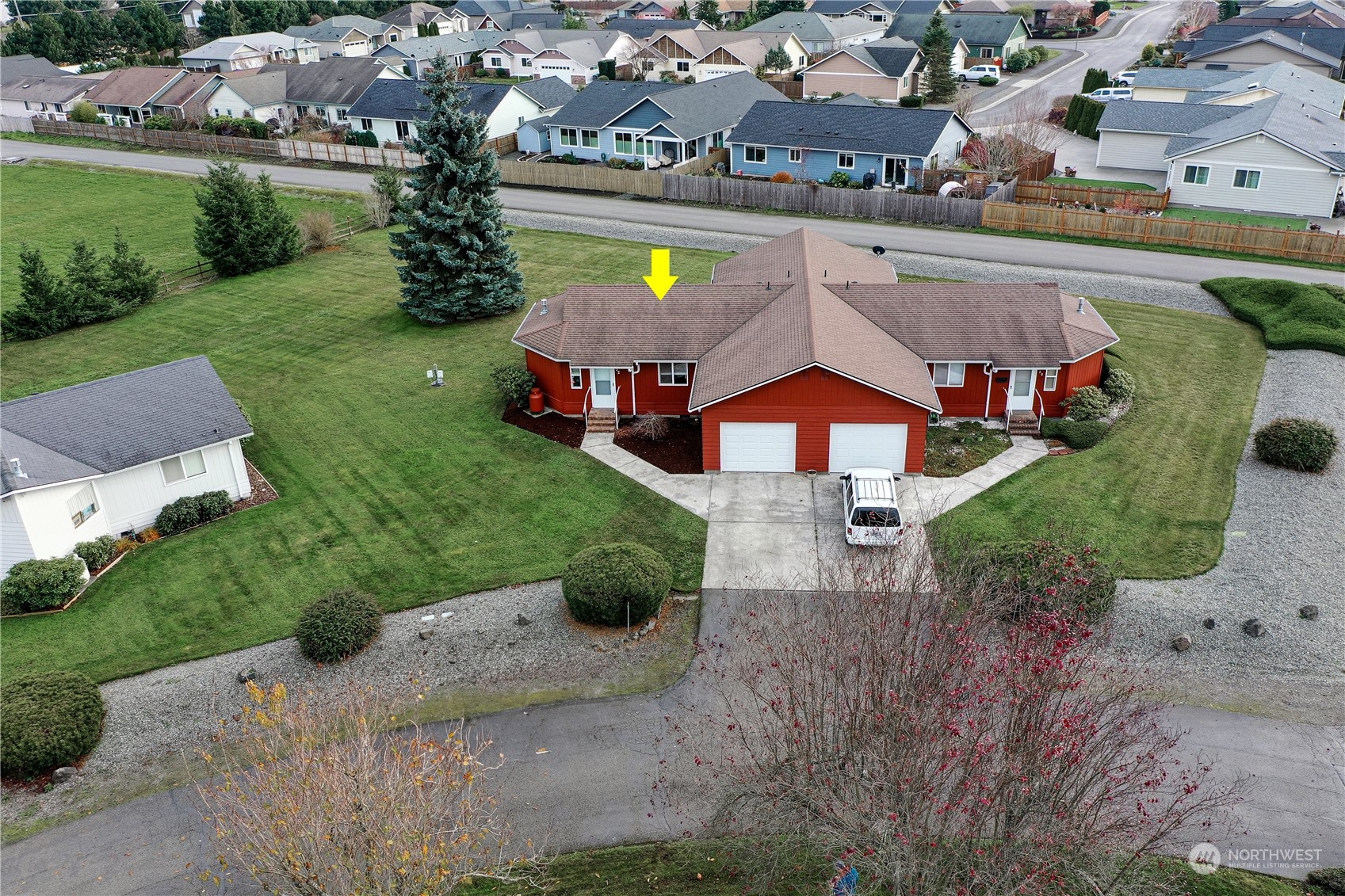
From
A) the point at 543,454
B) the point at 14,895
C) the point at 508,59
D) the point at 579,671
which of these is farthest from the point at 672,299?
the point at 508,59

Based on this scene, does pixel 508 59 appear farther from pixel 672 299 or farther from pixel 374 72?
pixel 672 299

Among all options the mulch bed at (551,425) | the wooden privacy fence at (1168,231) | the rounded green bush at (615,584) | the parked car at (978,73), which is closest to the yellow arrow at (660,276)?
the mulch bed at (551,425)

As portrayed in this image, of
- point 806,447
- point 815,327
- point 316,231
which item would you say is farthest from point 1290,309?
point 316,231

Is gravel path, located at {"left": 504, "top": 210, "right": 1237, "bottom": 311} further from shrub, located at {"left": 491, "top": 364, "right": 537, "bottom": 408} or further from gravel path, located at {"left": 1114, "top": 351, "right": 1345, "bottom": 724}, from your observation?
shrub, located at {"left": 491, "top": 364, "right": 537, "bottom": 408}

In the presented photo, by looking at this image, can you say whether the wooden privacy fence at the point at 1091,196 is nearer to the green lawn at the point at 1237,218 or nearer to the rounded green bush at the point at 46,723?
the green lawn at the point at 1237,218

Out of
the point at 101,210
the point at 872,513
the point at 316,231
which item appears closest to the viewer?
the point at 872,513

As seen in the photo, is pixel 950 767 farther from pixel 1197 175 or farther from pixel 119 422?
pixel 1197 175

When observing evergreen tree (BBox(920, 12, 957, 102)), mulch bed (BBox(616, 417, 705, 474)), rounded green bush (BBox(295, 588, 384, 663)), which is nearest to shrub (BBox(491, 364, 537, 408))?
mulch bed (BBox(616, 417, 705, 474))
